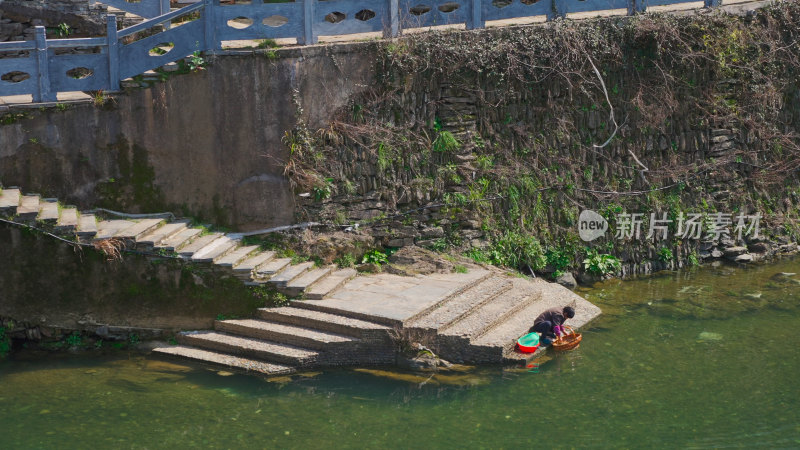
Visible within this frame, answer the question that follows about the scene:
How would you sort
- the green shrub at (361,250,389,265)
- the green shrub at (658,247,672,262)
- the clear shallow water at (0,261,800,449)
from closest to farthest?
the clear shallow water at (0,261,800,449) → the green shrub at (361,250,389,265) → the green shrub at (658,247,672,262)

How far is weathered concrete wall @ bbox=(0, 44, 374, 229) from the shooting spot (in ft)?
40.0

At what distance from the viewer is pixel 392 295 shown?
12.1 m

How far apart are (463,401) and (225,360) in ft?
10.0

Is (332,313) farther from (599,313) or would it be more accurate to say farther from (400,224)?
(599,313)

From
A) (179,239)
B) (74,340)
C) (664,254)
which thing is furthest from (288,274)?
(664,254)

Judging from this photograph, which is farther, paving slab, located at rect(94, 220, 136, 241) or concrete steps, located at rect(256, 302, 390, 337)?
paving slab, located at rect(94, 220, 136, 241)

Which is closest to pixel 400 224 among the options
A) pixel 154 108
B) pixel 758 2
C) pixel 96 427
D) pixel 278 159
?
pixel 278 159

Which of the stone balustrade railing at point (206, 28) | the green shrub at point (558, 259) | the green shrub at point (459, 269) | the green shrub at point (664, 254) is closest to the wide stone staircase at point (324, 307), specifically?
the green shrub at point (459, 269)

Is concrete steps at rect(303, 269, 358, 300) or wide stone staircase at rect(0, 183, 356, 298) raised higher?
wide stone staircase at rect(0, 183, 356, 298)

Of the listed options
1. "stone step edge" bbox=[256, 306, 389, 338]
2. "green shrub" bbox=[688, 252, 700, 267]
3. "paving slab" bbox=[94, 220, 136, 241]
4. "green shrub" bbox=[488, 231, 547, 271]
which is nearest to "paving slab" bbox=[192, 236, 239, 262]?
"stone step edge" bbox=[256, 306, 389, 338]

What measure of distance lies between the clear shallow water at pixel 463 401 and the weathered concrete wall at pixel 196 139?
7.96 ft

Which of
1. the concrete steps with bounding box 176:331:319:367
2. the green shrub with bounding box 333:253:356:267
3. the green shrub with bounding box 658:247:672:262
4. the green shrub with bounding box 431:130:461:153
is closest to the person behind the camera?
the concrete steps with bounding box 176:331:319:367

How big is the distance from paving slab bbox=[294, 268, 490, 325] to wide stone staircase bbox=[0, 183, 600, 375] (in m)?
0.01

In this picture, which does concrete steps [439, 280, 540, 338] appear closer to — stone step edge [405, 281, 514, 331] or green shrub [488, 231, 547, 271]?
stone step edge [405, 281, 514, 331]
